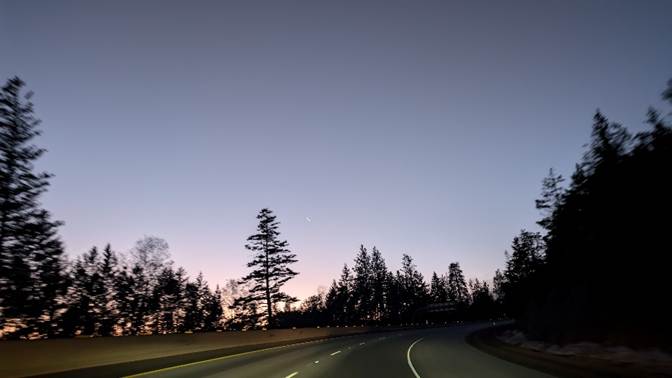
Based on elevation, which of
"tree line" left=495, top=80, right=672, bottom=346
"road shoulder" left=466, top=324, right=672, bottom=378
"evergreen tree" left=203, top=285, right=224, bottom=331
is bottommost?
"road shoulder" left=466, top=324, right=672, bottom=378

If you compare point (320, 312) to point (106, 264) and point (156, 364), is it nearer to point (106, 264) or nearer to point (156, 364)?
point (106, 264)

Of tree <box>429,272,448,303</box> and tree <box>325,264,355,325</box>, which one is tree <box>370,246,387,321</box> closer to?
tree <box>325,264,355,325</box>

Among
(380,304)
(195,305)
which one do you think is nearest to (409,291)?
(380,304)

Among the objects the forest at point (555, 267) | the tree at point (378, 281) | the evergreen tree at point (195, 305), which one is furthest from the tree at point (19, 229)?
the tree at point (378, 281)

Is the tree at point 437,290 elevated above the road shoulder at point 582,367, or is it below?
above

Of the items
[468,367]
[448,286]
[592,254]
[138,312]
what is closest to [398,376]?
[468,367]

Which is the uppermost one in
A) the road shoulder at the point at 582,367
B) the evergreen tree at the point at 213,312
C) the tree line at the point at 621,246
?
the evergreen tree at the point at 213,312

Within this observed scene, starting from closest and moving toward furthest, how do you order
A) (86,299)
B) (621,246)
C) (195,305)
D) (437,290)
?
(621,246) < (86,299) < (195,305) < (437,290)

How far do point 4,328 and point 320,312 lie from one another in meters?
129

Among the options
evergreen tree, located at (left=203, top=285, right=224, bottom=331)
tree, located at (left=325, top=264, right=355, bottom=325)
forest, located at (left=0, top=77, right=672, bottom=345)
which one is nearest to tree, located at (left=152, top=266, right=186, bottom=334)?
forest, located at (left=0, top=77, right=672, bottom=345)

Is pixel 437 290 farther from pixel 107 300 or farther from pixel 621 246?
pixel 621 246

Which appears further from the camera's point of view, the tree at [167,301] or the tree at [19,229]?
the tree at [167,301]

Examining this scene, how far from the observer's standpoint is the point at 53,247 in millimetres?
38219

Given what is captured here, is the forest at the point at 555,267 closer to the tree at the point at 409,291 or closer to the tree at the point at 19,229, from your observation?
the tree at the point at 19,229
